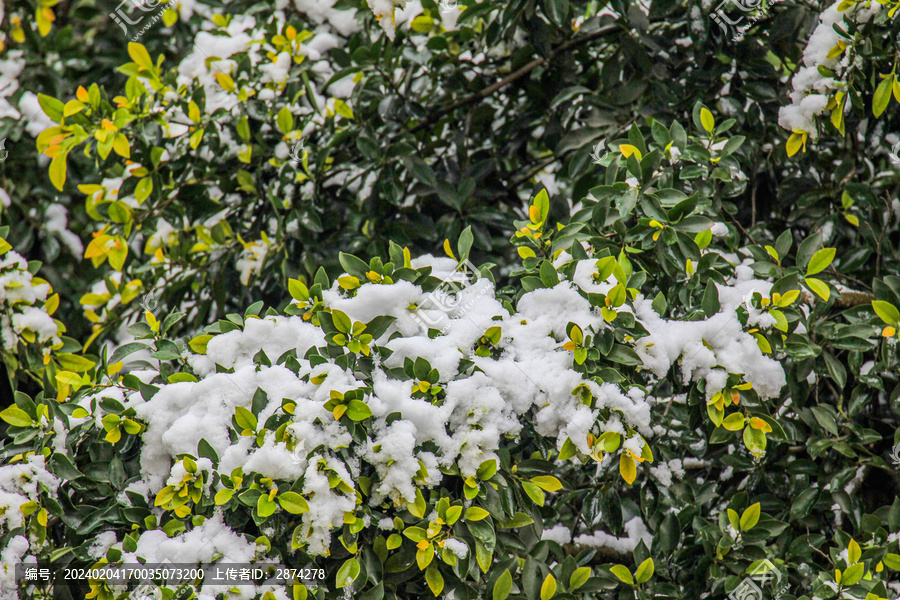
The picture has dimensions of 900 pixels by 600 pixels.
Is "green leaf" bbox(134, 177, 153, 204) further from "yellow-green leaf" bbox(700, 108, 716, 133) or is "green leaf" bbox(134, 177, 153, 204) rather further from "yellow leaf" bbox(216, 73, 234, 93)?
"yellow-green leaf" bbox(700, 108, 716, 133)

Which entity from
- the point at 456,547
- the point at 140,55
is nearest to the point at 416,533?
the point at 456,547

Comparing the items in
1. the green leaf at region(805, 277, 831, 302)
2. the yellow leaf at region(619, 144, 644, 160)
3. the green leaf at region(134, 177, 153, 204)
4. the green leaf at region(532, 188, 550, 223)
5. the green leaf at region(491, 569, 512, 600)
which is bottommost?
the green leaf at region(491, 569, 512, 600)

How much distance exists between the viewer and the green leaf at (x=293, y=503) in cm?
108

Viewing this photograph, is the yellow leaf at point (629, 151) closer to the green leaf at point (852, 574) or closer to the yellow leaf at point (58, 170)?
the green leaf at point (852, 574)

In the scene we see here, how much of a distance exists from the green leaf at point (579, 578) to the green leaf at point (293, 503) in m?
0.56

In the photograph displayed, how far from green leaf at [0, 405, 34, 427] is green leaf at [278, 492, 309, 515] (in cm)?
63

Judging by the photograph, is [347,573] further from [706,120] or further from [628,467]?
[706,120]

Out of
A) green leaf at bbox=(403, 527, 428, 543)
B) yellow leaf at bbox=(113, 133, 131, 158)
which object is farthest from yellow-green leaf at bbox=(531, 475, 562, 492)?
yellow leaf at bbox=(113, 133, 131, 158)

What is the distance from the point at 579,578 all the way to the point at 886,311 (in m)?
0.82

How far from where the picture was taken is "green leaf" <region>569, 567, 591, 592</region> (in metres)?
1.33

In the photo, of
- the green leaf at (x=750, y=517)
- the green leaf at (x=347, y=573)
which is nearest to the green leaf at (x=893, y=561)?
the green leaf at (x=750, y=517)

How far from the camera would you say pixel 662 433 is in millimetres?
1494

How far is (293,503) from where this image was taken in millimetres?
1084

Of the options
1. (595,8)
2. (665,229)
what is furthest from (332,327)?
(595,8)
